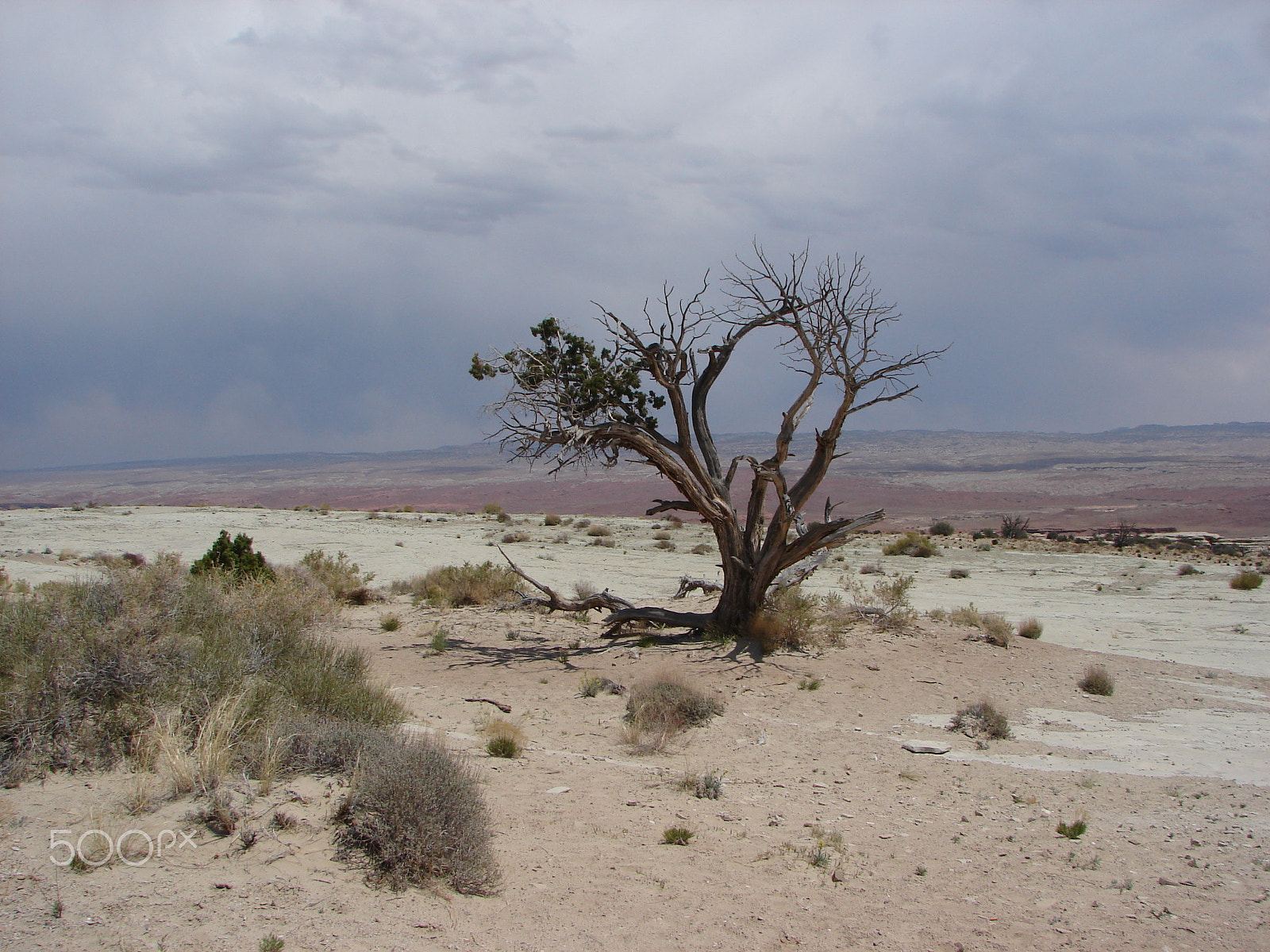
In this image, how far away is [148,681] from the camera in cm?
590

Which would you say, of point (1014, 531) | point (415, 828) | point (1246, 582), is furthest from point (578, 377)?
point (1014, 531)

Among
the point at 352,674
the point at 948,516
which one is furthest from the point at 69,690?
the point at 948,516

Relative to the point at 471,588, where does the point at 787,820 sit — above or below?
below

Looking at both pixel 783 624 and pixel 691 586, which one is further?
pixel 691 586

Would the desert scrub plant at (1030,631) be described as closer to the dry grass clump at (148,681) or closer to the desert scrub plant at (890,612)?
the desert scrub plant at (890,612)

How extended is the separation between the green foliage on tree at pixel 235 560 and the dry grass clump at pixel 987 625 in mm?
12667

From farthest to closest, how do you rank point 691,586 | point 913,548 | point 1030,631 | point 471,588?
point 913,548, point 471,588, point 691,586, point 1030,631

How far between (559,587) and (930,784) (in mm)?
14571

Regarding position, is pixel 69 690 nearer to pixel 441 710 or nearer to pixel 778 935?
pixel 441 710

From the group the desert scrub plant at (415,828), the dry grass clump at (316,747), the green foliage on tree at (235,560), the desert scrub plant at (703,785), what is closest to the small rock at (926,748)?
the desert scrub plant at (703,785)

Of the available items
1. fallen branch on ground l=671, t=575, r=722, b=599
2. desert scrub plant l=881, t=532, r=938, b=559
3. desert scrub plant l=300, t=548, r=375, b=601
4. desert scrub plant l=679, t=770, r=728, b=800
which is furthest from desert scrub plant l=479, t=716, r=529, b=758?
desert scrub plant l=881, t=532, r=938, b=559

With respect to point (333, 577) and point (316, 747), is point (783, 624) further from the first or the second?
point (333, 577)

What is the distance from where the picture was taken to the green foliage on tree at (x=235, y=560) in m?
14.5

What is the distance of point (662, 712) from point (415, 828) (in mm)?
4360
